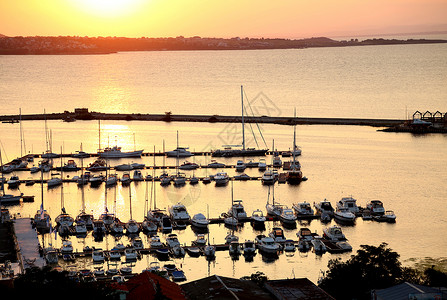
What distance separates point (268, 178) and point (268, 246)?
34.5 ft

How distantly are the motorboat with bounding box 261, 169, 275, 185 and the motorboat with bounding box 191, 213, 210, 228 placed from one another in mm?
7495

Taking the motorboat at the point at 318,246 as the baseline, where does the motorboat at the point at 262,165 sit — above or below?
above

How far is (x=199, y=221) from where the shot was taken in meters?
26.8

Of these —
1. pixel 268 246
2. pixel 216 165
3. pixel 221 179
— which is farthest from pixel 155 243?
pixel 216 165

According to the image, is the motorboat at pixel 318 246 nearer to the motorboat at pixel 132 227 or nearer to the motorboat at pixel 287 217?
the motorboat at pixel 287 217

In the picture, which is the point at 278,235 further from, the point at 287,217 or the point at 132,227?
the point at 132,227

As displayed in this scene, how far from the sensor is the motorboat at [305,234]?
2500 centimetres

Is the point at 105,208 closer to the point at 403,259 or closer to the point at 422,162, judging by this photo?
the point at 403,259

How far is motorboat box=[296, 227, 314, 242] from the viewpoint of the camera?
82.0ft

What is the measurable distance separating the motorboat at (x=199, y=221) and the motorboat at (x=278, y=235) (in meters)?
2.65

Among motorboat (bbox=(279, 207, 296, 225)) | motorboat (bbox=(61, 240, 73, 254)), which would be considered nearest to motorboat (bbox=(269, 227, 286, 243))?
motorboat (bbox=(279, 207, 296, 225))

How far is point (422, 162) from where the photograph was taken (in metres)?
40.4

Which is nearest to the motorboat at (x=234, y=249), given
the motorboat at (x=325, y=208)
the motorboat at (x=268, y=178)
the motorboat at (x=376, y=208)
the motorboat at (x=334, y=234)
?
the motorboat at (x=334, y=234)

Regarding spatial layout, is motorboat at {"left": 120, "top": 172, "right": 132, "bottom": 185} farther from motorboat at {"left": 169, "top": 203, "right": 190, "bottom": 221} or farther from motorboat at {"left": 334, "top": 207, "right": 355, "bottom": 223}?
motorboat at {"left": 334, "top": 207, "right": 355, "bottom": 223}
